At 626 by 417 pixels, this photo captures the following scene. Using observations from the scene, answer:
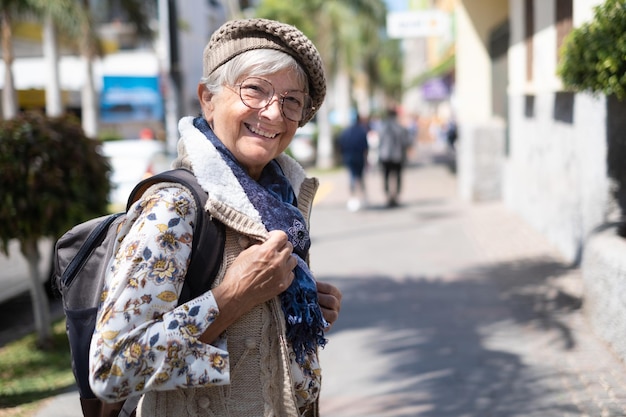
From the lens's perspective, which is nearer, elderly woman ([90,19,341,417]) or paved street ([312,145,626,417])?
elderly woman ([90,19,341,417])

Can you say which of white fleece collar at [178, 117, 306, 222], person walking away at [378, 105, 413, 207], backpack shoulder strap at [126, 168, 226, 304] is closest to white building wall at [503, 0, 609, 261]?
person walking away at [378, 105, 413, 207]

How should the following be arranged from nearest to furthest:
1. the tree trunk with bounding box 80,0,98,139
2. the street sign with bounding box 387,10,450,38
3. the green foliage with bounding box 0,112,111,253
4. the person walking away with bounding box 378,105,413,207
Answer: the green foliage with bounding box 0,112,111,253
the street sign with bounding box 387,10,450,38
the person walking away with bounding box 378,105,413,207
the tree trunk with bounding box 80,0,98,139

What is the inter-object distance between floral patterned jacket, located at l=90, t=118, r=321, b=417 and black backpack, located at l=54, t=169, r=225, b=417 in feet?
0.10

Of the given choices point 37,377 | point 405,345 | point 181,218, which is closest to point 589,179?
point 405,345

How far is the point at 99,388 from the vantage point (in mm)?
1743

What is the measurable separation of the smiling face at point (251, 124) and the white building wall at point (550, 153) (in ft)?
16.9

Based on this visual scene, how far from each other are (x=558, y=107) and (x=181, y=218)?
798cm

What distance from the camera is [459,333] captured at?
6133 millimetres

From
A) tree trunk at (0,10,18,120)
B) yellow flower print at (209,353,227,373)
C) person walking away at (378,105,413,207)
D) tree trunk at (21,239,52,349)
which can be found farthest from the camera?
tree trunk at (0,10,18,120)

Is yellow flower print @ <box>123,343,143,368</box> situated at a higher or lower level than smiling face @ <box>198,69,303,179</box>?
lower

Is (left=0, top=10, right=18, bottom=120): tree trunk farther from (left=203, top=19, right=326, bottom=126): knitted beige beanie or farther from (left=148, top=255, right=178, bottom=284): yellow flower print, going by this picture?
(left=148, top=255, right=178, bottom=284): yellow flower print

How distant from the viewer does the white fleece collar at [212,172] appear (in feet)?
6.44

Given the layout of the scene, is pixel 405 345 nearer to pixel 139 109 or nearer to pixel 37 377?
pixel 37 377

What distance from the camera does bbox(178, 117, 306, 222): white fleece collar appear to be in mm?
1962
